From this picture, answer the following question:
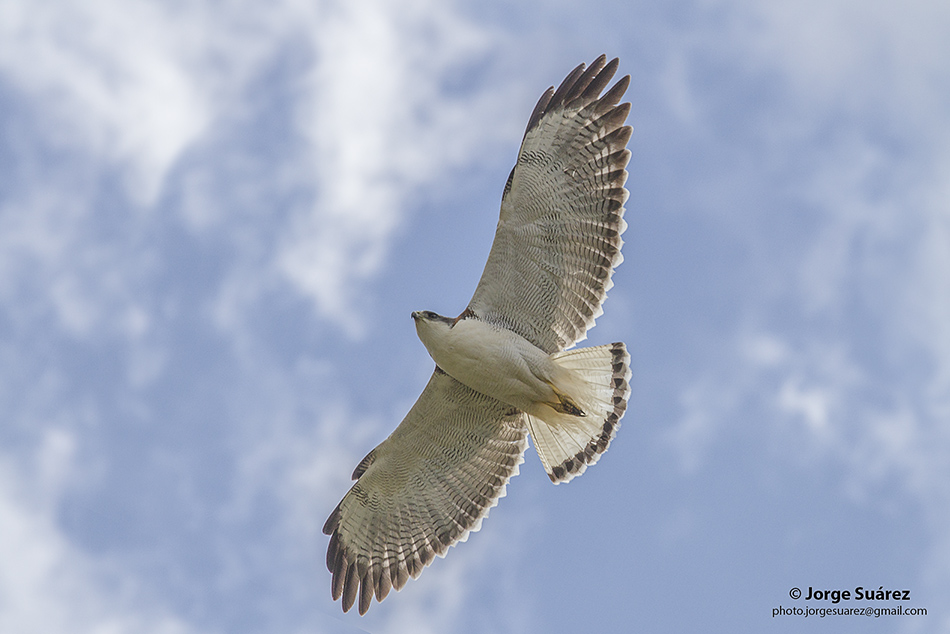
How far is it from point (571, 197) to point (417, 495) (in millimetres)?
4059

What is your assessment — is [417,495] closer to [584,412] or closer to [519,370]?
[519,370]

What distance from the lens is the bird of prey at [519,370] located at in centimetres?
1010

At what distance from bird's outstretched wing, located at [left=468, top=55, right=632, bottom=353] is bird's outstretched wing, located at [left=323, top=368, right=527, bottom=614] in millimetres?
1766

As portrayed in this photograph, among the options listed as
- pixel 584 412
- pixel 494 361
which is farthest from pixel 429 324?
pixel 584 412

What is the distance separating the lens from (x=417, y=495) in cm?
1145

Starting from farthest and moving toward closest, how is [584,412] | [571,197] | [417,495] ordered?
[417,495], [584,412], [571,197]

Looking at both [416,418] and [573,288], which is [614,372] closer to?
[573,288]

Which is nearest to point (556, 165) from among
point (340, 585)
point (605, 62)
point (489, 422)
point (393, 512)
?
point (605, 62)

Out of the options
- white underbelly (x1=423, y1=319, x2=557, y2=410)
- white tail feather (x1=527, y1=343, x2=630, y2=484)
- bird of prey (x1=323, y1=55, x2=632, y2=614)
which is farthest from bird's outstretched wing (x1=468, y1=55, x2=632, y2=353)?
white underbelly (x1=423, y1=319, x2=557, y2=410)

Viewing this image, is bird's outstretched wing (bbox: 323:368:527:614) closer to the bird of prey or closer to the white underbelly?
the bird of prey

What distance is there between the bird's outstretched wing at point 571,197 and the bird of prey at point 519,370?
1cm

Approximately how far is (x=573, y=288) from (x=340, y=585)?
456 cm

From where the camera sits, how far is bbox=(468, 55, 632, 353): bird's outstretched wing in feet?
33.0

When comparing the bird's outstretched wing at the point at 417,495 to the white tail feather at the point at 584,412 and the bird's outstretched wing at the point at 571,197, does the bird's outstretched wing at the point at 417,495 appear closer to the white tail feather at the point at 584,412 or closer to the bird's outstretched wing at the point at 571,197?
the white tail feather at the point at 584,412
